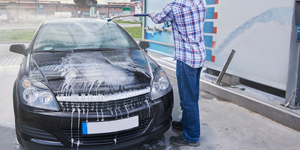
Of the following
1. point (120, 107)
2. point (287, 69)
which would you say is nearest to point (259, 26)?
point (287, 69)

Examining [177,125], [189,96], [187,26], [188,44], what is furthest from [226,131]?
[187,26]

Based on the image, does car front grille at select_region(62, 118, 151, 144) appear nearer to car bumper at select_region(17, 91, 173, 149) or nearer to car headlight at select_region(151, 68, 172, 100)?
car bumper at select_region(17, 91, 173, 149)

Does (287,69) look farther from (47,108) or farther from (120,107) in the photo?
(47,108)

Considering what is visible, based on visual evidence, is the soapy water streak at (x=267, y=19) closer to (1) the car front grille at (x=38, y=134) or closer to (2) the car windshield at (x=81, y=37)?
(2) the car windshield at (x=81, y=37)

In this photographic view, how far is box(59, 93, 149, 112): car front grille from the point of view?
93.4 inches

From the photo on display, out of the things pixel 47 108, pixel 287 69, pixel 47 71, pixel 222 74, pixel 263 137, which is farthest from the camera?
pixel 222 74

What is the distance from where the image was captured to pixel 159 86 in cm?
279

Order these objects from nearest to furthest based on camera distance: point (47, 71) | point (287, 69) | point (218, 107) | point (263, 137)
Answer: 1. point (47, 71)
2. point (263, 137)
3. point (287, 69)
4. point (218, 107)

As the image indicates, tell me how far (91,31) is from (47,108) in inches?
68.8

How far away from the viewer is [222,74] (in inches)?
190

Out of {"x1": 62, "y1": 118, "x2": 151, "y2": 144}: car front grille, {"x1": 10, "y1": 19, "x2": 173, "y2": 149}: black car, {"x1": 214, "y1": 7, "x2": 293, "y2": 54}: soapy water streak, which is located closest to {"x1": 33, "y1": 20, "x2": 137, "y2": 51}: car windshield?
{"x1": 10, "y1": 19, "x2": 173, "y2": 149}: black car

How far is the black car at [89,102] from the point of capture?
237 cm

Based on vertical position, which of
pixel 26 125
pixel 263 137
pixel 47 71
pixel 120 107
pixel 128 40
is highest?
pixel 128 40

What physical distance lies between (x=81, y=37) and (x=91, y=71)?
107cm
